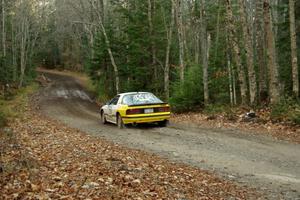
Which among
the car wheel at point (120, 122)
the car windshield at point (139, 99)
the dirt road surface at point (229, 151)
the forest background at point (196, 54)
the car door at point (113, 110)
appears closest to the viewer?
the dirt road surface at point (229, 151)

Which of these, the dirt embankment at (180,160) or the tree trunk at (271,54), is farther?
the tree trunk at (271,54)

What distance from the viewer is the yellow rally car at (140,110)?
605 inches

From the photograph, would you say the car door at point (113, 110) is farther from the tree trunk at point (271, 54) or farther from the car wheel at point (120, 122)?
the tree trunk at point (271, 54)

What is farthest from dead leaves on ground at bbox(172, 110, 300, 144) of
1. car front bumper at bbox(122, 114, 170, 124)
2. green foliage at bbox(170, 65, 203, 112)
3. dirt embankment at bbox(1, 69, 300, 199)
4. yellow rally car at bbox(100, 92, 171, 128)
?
car front bumper at bbox(122, 114, 170, 124)

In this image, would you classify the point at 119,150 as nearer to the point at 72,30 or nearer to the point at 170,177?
the point at 170,177

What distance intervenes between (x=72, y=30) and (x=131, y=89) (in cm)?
3710

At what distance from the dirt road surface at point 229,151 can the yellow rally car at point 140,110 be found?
0.41 metres

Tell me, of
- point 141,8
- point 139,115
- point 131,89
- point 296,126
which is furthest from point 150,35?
point 296,126

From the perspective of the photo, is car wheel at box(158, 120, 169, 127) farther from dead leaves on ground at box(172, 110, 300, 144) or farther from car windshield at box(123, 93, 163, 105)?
dead leaves on ground at box(172, 110, 300, 144)

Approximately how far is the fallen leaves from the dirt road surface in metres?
0.57

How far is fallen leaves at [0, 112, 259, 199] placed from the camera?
5.97 metres

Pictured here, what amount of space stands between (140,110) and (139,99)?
79 cm

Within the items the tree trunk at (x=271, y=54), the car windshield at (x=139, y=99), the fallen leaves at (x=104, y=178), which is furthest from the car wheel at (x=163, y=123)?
the fallen leaves at (x=104, y=178)

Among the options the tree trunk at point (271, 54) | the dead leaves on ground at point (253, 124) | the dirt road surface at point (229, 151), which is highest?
the tree trunk at point (271, 54)
